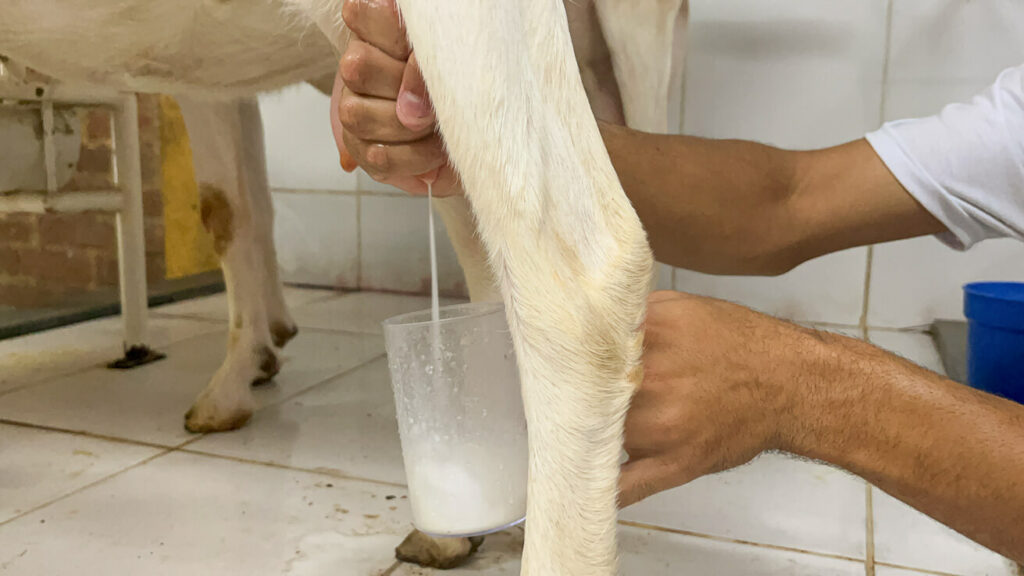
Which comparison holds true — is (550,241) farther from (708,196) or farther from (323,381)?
(323,381)

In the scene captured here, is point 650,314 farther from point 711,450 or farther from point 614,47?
point 614,47

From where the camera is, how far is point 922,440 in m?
0.56

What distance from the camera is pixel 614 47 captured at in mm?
1022

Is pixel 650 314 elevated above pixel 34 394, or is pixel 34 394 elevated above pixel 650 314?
pixel 650 314

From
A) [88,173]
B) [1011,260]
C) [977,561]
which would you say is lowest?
[977,561]

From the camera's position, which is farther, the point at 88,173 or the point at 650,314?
the point at 88,173

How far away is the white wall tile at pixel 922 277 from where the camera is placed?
162 cm

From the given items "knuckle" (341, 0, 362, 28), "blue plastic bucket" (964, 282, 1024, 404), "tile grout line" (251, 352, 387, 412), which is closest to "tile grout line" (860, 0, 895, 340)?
"blue plastic bucket" (964, 282, 1024, 404)

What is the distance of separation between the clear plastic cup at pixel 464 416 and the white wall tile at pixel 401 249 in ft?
4.71

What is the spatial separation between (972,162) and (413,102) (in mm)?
655

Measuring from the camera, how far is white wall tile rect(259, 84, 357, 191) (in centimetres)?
206

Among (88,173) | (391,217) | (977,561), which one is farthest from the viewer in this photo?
(391,217)

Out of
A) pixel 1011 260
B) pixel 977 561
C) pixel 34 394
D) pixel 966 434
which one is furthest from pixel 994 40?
pixel 34 394

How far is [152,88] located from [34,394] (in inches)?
23.5
